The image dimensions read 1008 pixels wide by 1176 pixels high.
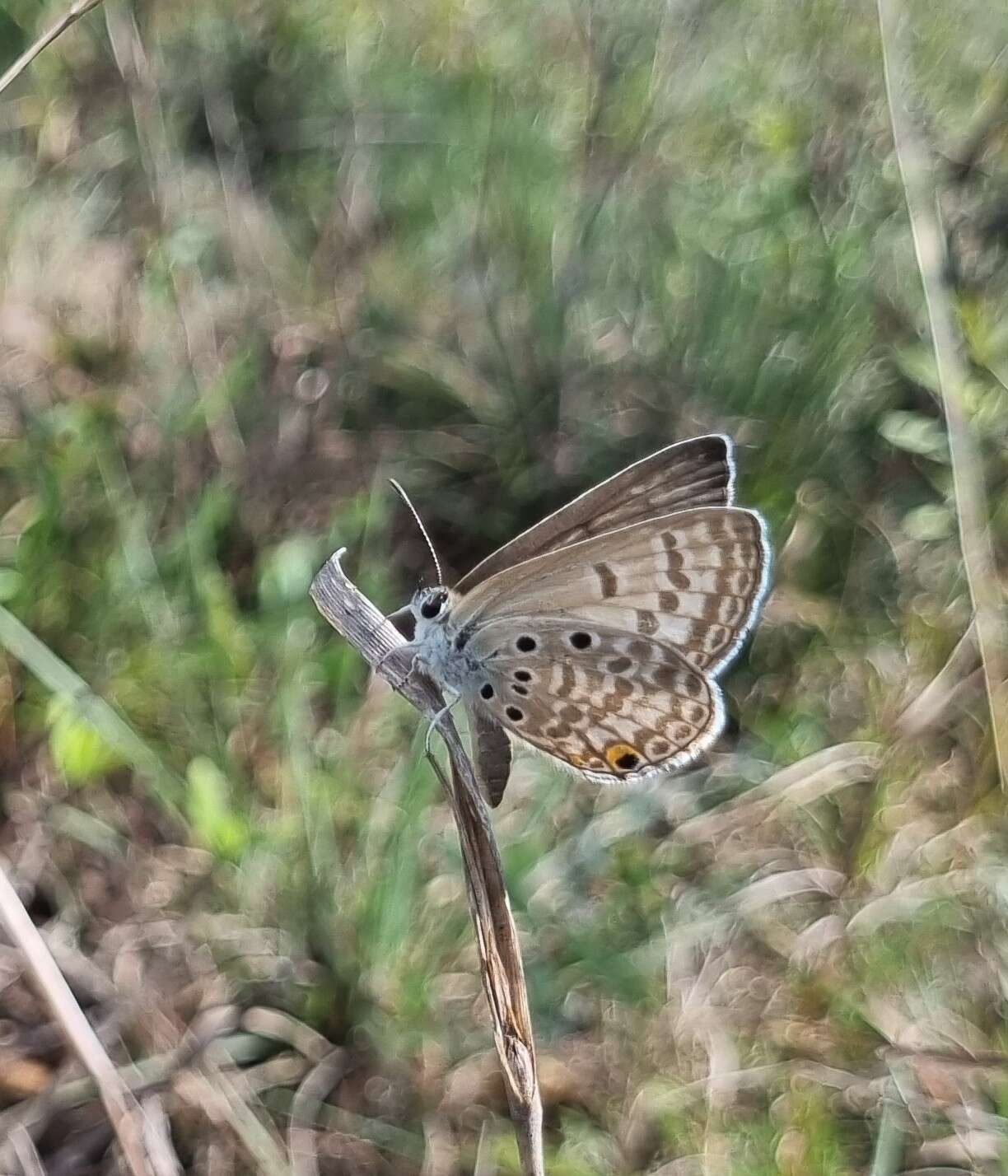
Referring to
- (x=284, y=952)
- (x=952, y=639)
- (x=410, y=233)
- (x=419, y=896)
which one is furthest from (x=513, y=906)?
(x=410, y=233)

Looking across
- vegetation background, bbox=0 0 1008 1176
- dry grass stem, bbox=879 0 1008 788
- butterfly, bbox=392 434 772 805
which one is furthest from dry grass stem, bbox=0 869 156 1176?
dry grass stem, bbox=879 0 1008 788

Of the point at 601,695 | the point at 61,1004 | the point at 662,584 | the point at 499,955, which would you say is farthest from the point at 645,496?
the point at 61,1004

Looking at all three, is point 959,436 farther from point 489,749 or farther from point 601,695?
point 489,749

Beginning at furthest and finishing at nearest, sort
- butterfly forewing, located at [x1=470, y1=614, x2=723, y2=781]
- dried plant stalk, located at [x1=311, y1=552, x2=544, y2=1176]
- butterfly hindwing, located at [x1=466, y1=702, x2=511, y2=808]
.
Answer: butterfly hindwing, located at [x1=466, y1=702, x2=511, y2=808], butterfly forewing, located at [x1=470, y1=614, x2=723, y2=781], dried plant stalk, located at [x1=311, y1=552, x2=544, y2=1176]

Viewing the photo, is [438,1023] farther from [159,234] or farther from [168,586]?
[159,234]

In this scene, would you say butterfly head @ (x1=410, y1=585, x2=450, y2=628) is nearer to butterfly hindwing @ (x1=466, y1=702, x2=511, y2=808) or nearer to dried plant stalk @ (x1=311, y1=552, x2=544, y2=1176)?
butterfly hindwing @ (x1=466, y1=702, x2=511, y2=808)

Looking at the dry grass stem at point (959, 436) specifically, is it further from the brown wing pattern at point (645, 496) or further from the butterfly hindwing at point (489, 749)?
the butterfly hindwing at point (489, 749)

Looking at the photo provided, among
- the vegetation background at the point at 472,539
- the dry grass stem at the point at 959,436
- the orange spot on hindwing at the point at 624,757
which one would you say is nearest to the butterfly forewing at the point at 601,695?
the orange spot on hindwing at the point at 624,757
